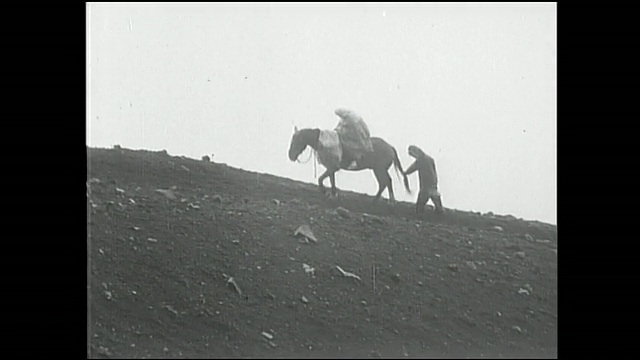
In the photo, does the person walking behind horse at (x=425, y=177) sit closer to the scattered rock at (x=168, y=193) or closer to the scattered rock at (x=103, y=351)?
the scattered rock at (x=168, y=193)

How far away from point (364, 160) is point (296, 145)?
0.48m

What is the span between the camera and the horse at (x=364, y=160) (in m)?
5.59

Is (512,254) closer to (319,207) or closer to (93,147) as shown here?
(319,207)

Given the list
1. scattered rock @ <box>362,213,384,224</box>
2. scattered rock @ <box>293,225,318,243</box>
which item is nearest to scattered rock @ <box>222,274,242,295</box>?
scattered rock @ <box>293,225,318,243</box>

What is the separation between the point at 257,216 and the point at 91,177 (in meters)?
0.87

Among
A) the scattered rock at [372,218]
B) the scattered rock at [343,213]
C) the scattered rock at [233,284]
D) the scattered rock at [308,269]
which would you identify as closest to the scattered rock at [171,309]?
the scattered rock at [233,284]

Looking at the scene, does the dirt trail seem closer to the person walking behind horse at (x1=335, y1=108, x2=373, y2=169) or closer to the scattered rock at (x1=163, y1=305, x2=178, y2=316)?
the scattered rock at (x1=163, y1=305, x2=178, y2=316)

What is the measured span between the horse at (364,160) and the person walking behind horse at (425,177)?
0.30 feet

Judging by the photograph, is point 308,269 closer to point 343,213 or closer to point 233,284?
point 233,284

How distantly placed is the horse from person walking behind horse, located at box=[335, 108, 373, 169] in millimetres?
21

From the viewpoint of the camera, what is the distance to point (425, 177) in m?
5.77

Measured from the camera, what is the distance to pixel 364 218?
5684mm

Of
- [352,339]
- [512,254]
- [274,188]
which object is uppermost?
[274,188]

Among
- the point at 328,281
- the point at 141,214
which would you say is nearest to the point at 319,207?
the point at 328,281
